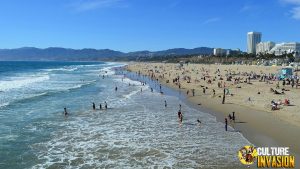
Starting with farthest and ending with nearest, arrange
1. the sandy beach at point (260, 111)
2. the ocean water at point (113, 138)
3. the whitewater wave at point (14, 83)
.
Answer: the whitewater wave at point (14, 83)
the sandy beach at point (260, 111)
the ocean water at point (113, 138)

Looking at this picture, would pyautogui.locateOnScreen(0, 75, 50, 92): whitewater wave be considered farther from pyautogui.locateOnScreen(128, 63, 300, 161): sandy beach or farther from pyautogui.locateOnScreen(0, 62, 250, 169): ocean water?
pyautogui.locateOnScreen(128, 63, 300, 161): sandy beach

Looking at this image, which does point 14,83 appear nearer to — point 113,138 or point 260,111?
point 260,111

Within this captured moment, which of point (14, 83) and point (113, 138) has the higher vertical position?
point (14, 83)

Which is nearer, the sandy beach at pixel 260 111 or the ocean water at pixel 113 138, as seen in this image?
the ocean water at pixel 113 138

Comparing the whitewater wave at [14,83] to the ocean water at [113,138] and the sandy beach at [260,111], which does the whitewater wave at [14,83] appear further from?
the sandy beach at [260,111]

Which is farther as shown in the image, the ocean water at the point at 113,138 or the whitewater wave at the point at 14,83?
the whitewater wave at the point at 14,83

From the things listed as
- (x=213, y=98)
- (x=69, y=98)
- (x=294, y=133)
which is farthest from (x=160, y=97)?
(x=294, y=133)

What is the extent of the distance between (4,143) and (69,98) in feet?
69.7

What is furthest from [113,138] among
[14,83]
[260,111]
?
[14,83]

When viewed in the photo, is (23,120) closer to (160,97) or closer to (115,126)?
(115,126)

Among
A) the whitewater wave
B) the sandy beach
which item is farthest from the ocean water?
the whitewater wave

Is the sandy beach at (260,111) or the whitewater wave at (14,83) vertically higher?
the whitewater wave at (14,83)

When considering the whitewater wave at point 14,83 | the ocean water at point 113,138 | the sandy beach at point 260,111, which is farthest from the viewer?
the whitewater wave at point 14,83

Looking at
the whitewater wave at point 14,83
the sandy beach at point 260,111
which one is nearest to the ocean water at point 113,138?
the sandy beach at point 260,111
